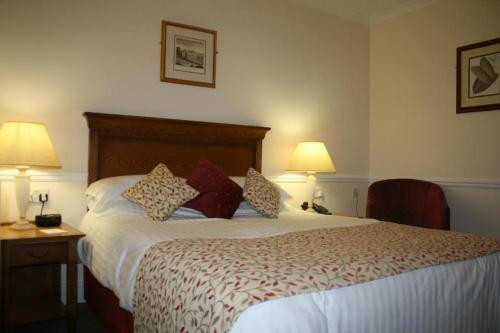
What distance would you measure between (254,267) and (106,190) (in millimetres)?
1573

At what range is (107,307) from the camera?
2123 mm

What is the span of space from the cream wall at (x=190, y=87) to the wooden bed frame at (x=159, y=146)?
11 cm

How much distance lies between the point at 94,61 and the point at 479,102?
3.17 metres

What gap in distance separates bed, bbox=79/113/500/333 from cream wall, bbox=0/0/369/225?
16cm

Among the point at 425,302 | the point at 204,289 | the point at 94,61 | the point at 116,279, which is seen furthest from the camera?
the point at 94,61

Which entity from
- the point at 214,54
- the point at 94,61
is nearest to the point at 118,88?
the point at 94,61

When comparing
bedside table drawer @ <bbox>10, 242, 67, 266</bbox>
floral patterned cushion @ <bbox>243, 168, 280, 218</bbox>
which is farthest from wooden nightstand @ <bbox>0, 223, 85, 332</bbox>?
floral patterned cushion @ <bbox>243, 168, 280, 218</bbox>

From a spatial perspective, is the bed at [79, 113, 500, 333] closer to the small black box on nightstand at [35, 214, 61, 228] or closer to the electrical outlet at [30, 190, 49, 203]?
the small black box on nightstand at [35, 214, 61, 228]

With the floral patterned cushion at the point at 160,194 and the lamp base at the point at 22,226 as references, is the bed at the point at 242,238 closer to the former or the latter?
the floral patterned cushion at the point at 160,194

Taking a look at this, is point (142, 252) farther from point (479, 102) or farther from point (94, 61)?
point (479, 102)

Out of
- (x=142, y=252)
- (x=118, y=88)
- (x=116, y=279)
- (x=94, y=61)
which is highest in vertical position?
(x=94, y=61)

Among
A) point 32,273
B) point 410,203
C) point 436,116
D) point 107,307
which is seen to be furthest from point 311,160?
point 32,273

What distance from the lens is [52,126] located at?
2.63 meters

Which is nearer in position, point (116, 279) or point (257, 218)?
point (116, 279)
